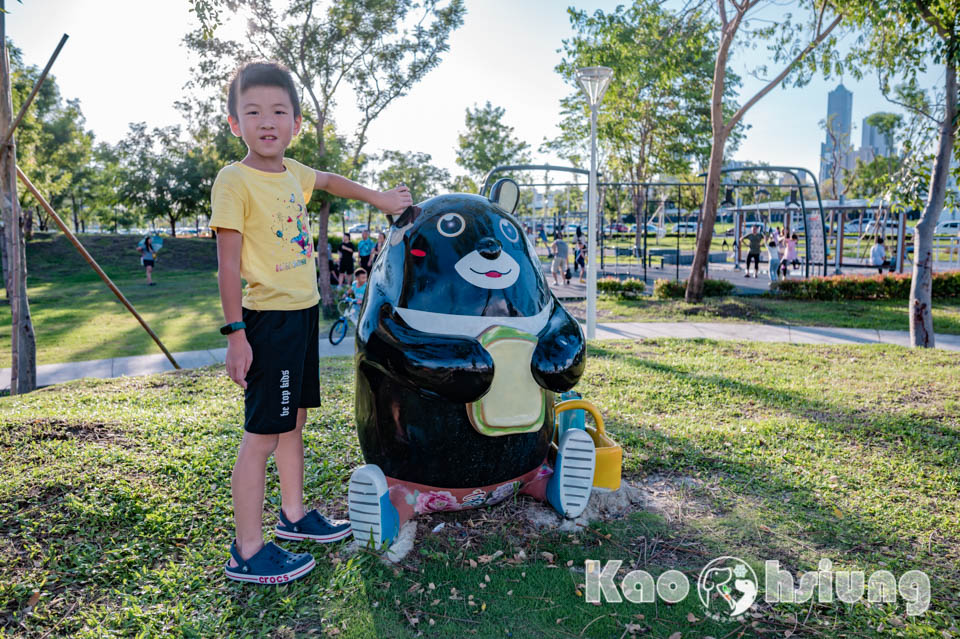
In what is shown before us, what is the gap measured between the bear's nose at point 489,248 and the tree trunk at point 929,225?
24.0 ft

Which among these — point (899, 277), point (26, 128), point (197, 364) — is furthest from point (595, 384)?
point (26, 128)

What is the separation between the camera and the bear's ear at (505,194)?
3.64 metres

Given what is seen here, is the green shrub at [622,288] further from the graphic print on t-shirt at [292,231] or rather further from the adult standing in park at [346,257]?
the graphic print on t-shirt at [292,231]

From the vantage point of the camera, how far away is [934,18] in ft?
22.1

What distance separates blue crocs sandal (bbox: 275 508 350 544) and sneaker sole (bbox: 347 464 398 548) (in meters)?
0.25

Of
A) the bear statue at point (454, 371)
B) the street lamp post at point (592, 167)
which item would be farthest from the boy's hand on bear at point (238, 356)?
the street lamp post at point (592, 167)

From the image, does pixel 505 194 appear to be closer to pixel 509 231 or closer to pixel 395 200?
pixel 509 231

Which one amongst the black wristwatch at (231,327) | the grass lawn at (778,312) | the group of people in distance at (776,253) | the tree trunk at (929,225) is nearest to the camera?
the black wristwatch at (231,327)

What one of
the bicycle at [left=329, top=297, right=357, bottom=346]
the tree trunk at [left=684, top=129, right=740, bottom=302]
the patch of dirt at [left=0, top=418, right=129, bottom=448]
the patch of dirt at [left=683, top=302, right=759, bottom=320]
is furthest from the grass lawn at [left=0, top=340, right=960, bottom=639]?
the tree trunk at [left=684, top=129, right=740, bottom=302]

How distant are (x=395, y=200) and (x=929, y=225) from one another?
778cm

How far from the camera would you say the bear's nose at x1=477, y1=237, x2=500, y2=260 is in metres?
3.03

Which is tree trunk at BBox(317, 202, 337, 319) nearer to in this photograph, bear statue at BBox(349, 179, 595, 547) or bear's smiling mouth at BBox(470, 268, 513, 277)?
bear statue at BBox(349, 179, 595, 547)

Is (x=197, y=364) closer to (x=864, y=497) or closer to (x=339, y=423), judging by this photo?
(x=339, y=423)

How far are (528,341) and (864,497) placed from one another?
236 centimetres
